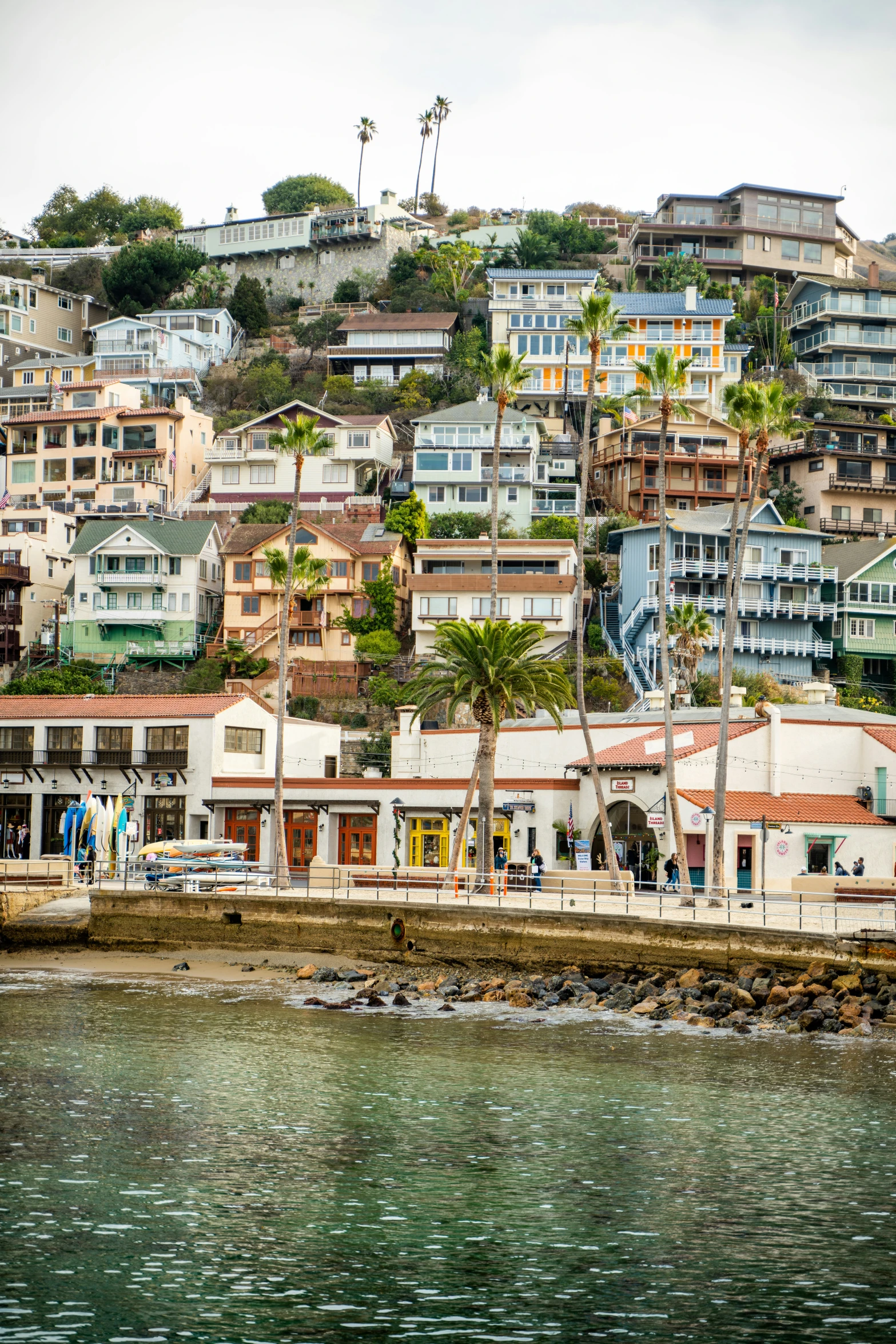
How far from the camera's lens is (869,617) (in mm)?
90625

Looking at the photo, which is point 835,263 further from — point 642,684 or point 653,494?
point 642,684

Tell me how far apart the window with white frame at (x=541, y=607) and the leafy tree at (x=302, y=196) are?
101 meters

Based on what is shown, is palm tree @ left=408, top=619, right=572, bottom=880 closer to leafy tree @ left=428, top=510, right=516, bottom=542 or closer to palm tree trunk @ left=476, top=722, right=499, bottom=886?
palm tree trunk @ left=476, top=722, right=499, bottom=886

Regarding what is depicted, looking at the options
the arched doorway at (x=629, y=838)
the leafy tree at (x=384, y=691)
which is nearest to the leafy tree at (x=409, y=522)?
the leafy tree at (x=384, y=691)

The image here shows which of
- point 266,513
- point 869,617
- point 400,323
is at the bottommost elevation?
point 869,617

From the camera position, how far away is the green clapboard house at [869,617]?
90.2 meters

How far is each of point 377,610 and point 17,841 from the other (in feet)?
110

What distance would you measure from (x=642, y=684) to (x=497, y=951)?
43833mm

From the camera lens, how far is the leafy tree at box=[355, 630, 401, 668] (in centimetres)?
8762

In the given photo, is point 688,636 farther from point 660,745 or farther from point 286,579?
point 286,579

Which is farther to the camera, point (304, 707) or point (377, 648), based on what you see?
point (377, 648)

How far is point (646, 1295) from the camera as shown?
49.3ft

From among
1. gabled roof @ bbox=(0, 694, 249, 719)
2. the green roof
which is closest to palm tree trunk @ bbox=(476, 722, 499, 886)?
gabled roof @ bbox=(0, 694, 249, 719)

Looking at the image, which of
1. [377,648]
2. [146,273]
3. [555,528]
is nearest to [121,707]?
[377,648]
